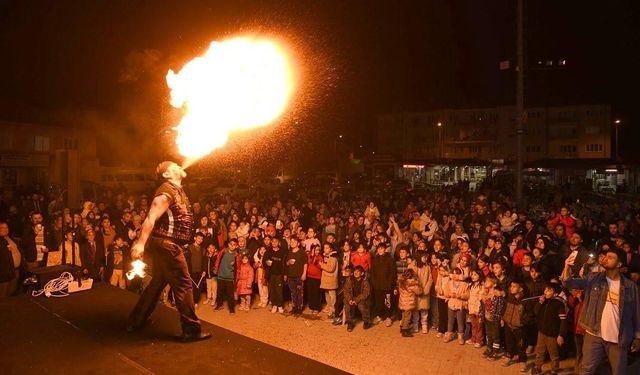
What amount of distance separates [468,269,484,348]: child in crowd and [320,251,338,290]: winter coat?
2502 millimetres

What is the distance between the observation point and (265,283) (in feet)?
30.6

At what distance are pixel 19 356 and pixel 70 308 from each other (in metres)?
1.25

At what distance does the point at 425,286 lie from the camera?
312 inches

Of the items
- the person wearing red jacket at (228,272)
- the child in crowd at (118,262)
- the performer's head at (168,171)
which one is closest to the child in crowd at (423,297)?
the person wearing red jacket at (228,272)

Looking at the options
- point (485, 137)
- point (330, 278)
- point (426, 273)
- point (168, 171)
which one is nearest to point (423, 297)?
point (426, 273)

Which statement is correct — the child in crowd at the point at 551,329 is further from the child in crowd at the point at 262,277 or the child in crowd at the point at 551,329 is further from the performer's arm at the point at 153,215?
the performer's arm at the point at 153,215

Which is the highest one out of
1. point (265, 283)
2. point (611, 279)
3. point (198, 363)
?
point (611, 279)

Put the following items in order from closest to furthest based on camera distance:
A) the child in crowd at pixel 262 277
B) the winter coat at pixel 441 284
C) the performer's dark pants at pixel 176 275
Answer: the performer's dark pants at pixel 176 275 → the winter coat at pixel 441 284 → the child in crowd at pixel 262 277

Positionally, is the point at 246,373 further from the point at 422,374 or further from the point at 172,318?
the point at 422,374

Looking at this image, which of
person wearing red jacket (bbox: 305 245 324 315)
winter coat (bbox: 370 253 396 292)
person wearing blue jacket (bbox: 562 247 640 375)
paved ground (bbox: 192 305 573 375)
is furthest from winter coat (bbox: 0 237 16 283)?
person wearing blue jacket (bbox: 562 247 640 375)

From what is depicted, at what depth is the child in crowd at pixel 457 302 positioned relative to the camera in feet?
24.3

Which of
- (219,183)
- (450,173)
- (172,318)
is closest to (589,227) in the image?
(172,318)

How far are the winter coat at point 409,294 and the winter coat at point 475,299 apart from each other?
0.91 m

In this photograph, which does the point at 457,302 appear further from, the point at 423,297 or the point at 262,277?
the point at 262,277
